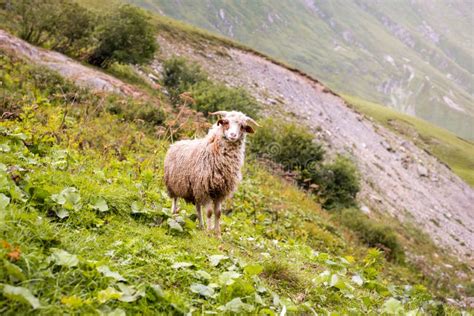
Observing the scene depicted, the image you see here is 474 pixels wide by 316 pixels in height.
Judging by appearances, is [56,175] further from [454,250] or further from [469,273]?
[454,250]

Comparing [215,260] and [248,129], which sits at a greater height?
[248,129]

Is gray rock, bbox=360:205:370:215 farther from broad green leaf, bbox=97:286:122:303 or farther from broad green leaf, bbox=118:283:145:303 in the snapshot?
broad green leaf, bbox=97:286:122:303

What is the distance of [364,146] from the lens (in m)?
34.4

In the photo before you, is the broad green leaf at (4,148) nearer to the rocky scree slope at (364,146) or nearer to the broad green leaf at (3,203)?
the broad green leaf at (3,203)

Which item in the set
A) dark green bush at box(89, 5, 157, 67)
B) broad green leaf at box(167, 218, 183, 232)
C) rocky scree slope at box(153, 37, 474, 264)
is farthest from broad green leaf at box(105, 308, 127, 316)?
dark green bush at box(89, 5, 157, 67)

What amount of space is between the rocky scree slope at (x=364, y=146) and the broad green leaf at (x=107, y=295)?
15647 millimetres

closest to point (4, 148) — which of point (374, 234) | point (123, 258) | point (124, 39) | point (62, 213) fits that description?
point (62, 213)

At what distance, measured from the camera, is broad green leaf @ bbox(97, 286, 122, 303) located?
3153 millimetres

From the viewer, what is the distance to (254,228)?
10.4 metres

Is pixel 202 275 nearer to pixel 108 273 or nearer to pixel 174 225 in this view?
pixel 108 273

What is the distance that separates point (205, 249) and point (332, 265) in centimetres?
242

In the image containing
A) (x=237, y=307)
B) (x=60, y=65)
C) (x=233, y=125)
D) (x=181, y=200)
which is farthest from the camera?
(x=60, y=65)

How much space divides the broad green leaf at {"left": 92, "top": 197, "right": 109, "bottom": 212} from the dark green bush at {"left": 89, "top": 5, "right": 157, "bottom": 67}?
61.8ft

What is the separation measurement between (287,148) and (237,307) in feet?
54.8
